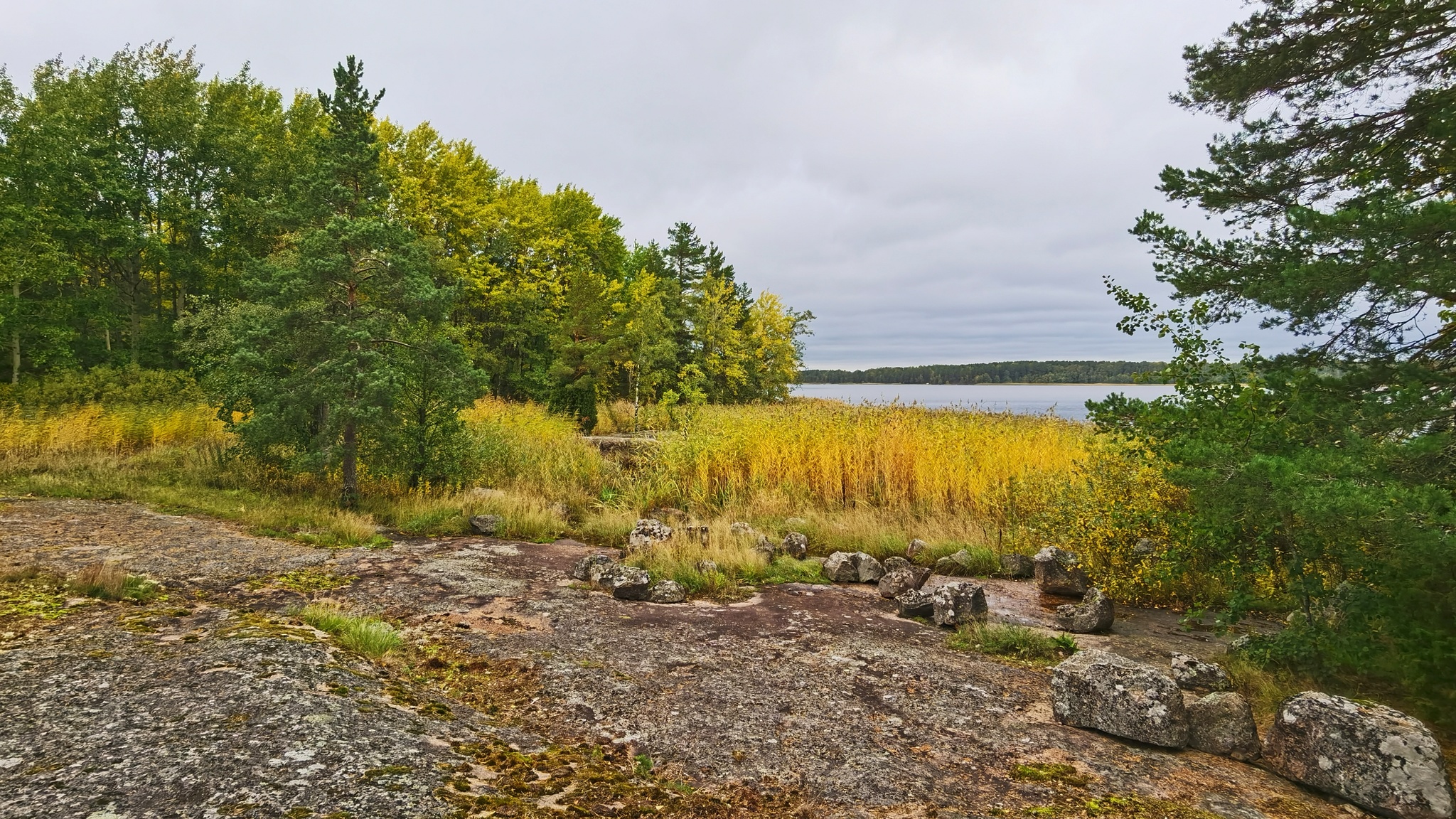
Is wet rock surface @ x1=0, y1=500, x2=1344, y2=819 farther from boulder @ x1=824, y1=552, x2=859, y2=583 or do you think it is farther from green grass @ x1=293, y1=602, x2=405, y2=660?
boulder @ x1=824, y1=552, x2=859, y2=583

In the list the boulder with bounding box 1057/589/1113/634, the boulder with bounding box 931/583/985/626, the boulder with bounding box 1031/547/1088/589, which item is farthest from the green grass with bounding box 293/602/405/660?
the boulder with bounding box 1031/547/1088/589

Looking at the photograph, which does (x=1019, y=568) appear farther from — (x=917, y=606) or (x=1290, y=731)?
(x=1290, y=731)

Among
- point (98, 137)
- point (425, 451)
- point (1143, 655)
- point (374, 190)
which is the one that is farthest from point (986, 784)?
point (98, 137)

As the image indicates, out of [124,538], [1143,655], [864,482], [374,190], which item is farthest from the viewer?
[864,482]

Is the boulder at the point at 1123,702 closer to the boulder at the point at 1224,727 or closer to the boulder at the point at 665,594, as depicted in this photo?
the boulder at the point at 1224,727

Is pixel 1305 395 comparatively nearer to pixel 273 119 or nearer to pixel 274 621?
pixel 274 621

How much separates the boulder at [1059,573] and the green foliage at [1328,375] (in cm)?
142

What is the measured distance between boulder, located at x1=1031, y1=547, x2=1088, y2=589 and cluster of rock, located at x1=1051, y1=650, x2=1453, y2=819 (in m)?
2.56

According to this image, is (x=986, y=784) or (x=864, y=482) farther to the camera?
(x=864, y=482)

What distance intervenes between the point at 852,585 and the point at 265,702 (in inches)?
200

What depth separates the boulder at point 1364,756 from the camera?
2445 mm

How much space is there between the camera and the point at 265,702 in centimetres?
251

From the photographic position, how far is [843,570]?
6582mm

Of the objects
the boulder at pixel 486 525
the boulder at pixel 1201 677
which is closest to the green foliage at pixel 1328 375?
the boulder at pixel 1201 677
